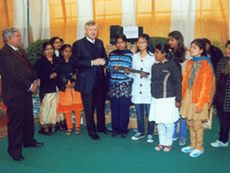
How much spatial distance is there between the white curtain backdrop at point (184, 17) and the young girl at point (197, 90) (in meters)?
2.60

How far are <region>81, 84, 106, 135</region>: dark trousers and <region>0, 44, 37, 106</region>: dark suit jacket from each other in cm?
95

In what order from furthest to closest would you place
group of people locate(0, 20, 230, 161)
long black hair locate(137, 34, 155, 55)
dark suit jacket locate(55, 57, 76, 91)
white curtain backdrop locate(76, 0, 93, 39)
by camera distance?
white curtain backdrop locate(76, 0, 93, 39) → dark suit jacket locate(55, 57, 76, 91) → long black hair locate(137, 34, 155, 55) → group of people locate(0, 20, 230, 161)

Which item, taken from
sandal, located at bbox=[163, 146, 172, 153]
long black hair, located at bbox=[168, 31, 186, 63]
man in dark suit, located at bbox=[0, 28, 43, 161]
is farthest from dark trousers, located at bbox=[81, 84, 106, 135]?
long black hair, located at bbox=[168, 31, 186, 63]

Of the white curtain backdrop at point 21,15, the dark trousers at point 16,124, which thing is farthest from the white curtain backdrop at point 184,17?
the white curtain backdrop at point 21,15

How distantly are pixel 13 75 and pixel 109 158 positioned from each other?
158cm

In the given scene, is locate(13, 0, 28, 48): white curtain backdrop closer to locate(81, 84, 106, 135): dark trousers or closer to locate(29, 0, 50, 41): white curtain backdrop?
locate(29, 0, 50, 41): white curtain backdrop

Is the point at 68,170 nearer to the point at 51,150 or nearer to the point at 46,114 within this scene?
the point at 51,150

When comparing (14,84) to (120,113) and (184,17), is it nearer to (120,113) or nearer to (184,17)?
(120,113)

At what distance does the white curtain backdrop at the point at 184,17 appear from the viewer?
5504mm

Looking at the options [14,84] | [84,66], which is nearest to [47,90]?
[84,66]

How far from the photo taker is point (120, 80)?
3.74 metres

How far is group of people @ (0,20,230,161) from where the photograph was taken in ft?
10.2

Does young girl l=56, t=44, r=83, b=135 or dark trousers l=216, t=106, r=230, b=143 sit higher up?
young girl l=56, t=44, r=83, b=135

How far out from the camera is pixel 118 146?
3604 mm
